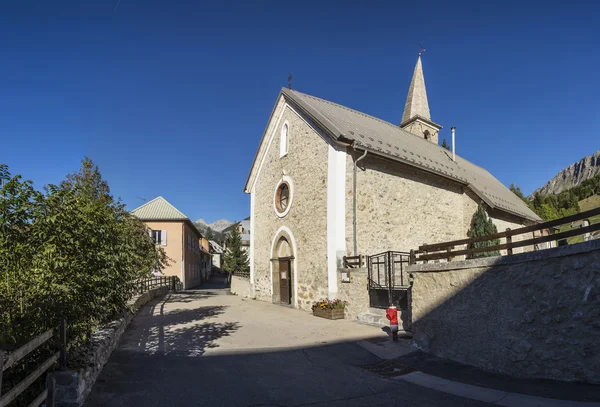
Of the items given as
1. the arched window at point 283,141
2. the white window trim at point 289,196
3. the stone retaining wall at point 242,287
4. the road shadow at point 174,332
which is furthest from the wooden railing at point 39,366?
the stone retaining wall at point 242,287

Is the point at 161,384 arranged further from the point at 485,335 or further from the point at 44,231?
the point at 485,335

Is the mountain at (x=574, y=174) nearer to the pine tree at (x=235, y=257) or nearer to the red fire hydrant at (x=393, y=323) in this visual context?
the pine tree at (x=235, y=257)

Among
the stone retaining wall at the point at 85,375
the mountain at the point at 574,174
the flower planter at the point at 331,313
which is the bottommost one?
the flower planter at the point at 331,313

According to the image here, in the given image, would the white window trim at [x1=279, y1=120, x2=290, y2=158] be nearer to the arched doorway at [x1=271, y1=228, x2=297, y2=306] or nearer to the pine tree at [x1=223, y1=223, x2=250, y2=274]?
the arched doorway at [x1=271, y1=228, x2=297, y2=306]

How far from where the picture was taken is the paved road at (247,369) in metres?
5.40

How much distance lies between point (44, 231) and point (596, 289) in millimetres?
8034

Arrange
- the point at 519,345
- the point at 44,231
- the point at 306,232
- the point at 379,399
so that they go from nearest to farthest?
the point at 44,231 < the point at 379,399 < the point at 519,345 < the point at 306,232

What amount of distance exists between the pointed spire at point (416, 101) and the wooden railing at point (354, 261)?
19864 millimetres

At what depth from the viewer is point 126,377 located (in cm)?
611

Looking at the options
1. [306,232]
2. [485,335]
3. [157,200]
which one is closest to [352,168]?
[306,232]

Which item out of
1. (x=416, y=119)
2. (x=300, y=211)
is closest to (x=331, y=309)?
(x=300, y=211)

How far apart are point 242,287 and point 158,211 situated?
52.7 feet

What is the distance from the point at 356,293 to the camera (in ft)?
41.3

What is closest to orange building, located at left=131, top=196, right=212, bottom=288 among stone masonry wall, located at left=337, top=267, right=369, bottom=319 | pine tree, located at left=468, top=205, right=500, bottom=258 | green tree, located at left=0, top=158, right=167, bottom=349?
stone masonry wall, located at left=337, top=267, right=369, bottom=319
